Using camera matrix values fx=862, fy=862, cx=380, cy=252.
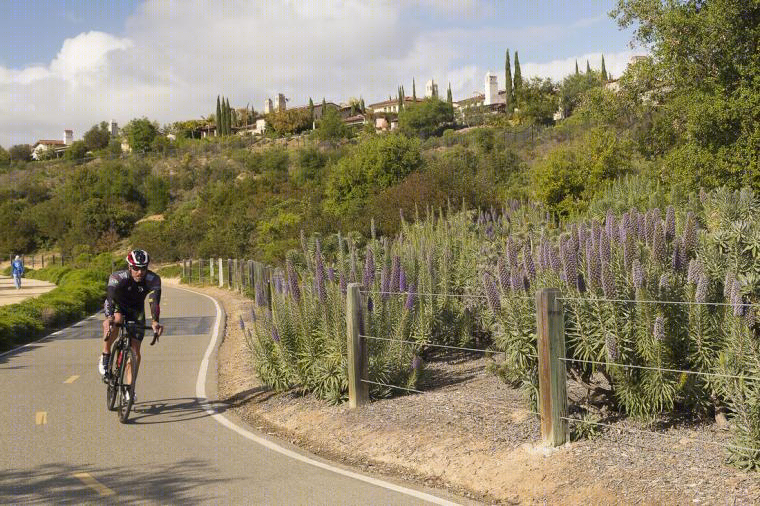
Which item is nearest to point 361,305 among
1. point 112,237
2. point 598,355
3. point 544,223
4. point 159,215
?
point 598,355

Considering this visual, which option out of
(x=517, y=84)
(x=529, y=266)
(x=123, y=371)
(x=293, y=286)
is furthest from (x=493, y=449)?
(x=517, y=84)

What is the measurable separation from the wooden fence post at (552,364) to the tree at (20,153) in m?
153

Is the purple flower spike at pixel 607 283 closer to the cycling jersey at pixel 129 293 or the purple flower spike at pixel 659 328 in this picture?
the purple flower spike at pixel 659 328

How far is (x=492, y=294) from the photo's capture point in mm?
8359

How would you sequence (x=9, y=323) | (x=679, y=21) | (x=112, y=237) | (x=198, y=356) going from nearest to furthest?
(x=198, y=356), (x=9, y=323), (x=679, y=21), (x=112, y=237)

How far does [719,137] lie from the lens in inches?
864

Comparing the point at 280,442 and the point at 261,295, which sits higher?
the point at 261,295

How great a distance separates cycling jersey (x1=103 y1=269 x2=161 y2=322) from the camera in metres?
10.4

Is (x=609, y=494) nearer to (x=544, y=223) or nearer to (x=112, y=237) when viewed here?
(x=544, y=223)

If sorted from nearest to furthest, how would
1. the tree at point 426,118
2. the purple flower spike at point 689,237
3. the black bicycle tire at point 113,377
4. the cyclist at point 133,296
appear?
the purple flower spike at point 689,237 → the cyclist at point 133,296 → the black bicycle tire at point 113,377 → the tree at point 426,118

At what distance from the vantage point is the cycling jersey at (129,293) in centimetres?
1038

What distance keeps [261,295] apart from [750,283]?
6825 millimetres

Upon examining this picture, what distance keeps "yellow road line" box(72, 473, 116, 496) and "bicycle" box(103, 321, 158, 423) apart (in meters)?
2.37

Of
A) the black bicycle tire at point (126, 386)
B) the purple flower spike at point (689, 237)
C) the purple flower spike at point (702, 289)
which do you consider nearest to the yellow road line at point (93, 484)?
the black bicycle tire at point (126, 386)
